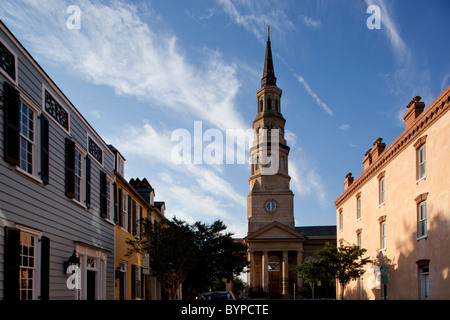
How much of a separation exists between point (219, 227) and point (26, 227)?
2718 cm

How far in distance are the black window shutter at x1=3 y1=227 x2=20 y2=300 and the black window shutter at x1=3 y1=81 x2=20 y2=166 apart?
1.62 meters

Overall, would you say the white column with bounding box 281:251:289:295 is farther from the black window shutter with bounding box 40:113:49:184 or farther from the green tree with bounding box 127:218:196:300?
the black window shutter with bounding box 40:113:49:184

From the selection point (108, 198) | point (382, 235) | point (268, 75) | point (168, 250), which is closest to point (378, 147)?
point (382, 235)

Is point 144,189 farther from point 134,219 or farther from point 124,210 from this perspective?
point 124,210

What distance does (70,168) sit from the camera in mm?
15258

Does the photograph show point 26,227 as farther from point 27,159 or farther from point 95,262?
point 95,262

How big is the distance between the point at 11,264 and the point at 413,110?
736 inches

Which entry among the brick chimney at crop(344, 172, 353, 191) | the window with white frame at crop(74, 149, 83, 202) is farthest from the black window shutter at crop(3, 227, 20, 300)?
the brick chimney at crop(344, 172, 353, 191)

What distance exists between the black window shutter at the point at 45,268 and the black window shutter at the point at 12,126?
2.77 m

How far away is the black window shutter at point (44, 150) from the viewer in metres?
12.8

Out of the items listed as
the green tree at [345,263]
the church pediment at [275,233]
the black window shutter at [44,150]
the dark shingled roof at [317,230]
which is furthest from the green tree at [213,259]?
the dark shingled roof at [317,230]

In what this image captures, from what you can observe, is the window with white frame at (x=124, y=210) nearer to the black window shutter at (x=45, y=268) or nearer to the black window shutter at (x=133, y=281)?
the black window shutter at (x=133, y=281)

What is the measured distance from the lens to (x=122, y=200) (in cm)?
2312
